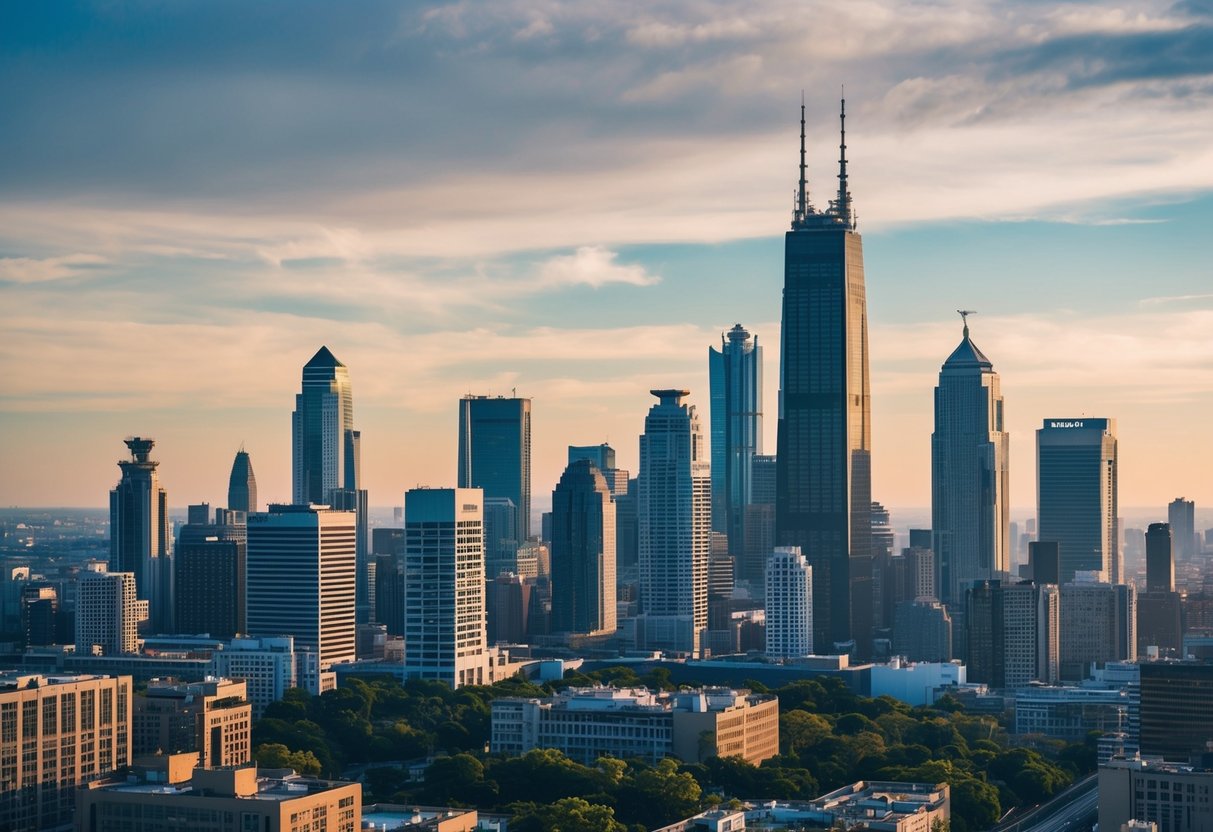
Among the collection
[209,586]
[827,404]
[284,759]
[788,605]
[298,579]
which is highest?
[827,404]

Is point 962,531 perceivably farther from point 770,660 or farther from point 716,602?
point 770,660

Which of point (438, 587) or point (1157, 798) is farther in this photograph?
point (438, 587)

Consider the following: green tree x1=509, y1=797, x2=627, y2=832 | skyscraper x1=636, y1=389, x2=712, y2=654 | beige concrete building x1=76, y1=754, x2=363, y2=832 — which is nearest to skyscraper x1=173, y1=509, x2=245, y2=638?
skyscraper x1=636, y1=389, x2=712, y2=654

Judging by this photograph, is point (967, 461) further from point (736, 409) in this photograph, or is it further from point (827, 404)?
point (827, 404)

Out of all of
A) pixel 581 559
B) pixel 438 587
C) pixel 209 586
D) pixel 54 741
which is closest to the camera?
pixel 54 741

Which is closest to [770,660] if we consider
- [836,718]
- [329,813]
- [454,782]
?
[836,718]

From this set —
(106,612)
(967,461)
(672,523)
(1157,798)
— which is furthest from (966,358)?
(1157,798)

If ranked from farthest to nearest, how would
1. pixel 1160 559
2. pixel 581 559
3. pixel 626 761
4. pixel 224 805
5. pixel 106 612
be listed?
pixel 1160 559 < pixel 581 559 < pixel 106 612 < pixel 626 761 < pixel 224 805

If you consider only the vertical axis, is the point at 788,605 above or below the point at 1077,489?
below
